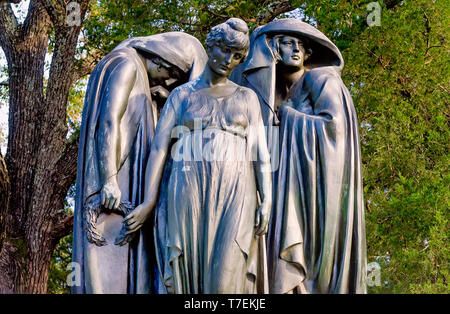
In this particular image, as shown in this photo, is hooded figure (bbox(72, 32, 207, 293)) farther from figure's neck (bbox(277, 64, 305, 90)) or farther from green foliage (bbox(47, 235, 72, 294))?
green foliage (bbox(47, 235, 72, 294))

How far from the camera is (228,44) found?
6.45m

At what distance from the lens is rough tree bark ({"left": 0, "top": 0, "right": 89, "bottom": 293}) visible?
481 inches

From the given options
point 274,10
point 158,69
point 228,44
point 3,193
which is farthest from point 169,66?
point 274,10

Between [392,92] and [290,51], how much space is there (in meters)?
7.41

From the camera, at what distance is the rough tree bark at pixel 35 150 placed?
12.2 metres

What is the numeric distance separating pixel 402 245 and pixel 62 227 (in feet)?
15.5

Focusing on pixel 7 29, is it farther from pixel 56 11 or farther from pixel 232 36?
pixel 232 36

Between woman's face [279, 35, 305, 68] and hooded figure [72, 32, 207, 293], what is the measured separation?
0.71 m

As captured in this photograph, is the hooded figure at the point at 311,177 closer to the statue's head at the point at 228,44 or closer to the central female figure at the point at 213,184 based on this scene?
the central female figure at the point at 213,184

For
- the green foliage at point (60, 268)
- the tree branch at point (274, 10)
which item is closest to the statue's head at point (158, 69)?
the tree branch at point (274, 10)

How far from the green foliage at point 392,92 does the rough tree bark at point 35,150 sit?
76 cm

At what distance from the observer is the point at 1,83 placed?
15.7 m
